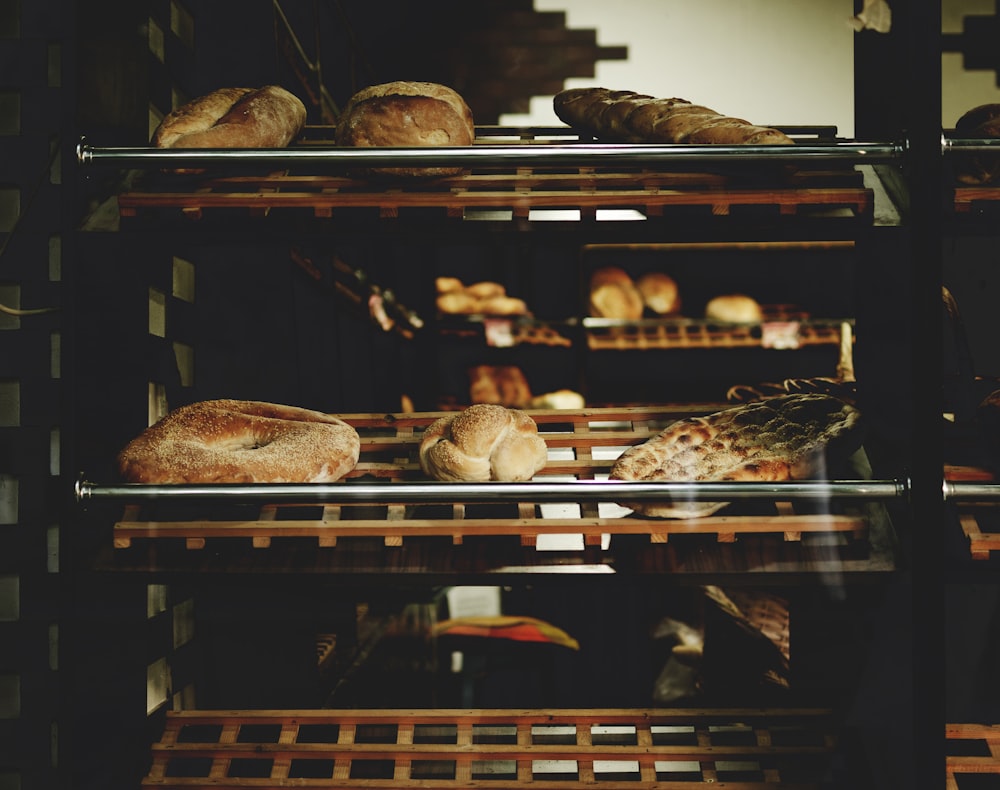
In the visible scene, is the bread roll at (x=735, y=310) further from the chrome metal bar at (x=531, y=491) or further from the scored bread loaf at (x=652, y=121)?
the chrome metal bar at (x=531, y=491)

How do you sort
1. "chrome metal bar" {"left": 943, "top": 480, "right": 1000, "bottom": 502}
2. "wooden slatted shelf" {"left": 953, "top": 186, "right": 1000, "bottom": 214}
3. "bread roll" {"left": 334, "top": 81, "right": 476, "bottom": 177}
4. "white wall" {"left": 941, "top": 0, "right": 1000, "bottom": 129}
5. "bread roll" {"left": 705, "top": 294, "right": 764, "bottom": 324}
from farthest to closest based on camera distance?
"bread roll" {"left": 705, "top": 294, "right": 764, "bottom": 324} < "white wall" {"left": 941, "top": 0, "right": 1000, "bottom": 129} < "bread roll" {"left": 334, "top": 81, "right": 476, "bottom": 177} < "wooden slatted shelf" {"left": 953, "top": 186, "right": 1000, "bottom": 214} < "chrome metal bar" {"left": 943, "top": 480, "right": 1000, "bottom": 502}

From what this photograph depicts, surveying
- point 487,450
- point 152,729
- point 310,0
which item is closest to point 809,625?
point 487,450

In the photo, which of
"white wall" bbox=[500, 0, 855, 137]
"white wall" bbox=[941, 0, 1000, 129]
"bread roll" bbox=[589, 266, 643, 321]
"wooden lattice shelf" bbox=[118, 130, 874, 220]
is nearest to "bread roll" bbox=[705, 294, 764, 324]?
"bread roll" bbox=[589, 266, 643, 321]

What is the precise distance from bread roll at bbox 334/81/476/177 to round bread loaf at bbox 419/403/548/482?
0.39 meters

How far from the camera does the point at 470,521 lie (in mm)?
1072

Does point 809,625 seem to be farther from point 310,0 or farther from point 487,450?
point 310,0

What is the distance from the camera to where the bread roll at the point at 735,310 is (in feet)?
10.6

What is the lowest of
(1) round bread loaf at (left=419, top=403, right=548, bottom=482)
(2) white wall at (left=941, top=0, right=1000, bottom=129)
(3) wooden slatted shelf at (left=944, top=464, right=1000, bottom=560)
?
(3) wooden slatted shelf at (left=944, top=464, right=1000, bottom=560)

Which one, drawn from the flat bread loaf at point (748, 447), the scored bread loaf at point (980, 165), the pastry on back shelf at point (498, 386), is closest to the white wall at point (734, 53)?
the pastry on back shelf at point (498, 386)

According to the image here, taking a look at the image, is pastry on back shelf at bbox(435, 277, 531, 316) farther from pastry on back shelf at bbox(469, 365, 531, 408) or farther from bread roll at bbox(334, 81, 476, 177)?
bread roll at bbox(334, 81, 476, 177)

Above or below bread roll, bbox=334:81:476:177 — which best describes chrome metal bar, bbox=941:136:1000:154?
below

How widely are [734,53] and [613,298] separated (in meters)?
1.06

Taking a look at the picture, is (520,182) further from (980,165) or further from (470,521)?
(980,165)

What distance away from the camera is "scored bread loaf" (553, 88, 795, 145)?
116 cm
